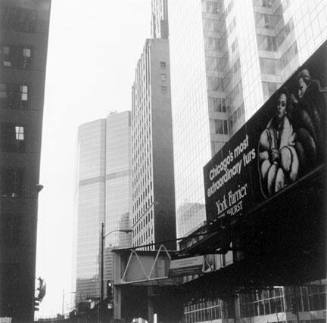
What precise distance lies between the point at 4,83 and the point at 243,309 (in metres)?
47.5

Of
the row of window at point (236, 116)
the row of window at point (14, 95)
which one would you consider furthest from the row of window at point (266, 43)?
the row of window at point (14, 95)

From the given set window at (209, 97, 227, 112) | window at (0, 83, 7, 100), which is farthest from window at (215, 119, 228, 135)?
window at (0, 83, 7, 100)

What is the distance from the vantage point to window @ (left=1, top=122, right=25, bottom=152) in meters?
38.5

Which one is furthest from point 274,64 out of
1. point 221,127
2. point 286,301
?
point 286,301

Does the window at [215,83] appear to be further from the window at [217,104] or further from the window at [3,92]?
the window at [3,92]

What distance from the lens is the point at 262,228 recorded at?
16547 mm

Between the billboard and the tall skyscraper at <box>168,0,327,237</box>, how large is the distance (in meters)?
52.5

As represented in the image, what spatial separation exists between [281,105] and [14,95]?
29250 mm

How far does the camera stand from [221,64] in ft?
321

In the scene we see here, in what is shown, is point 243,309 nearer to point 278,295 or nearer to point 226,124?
point 278,295

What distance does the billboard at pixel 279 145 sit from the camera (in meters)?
13.5

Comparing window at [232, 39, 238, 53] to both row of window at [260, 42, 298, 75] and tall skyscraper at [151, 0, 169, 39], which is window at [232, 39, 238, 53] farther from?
tall skyscraper at [151, 0, 169, 39]

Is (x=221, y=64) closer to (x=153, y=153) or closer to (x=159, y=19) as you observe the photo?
(x=153, y=153)

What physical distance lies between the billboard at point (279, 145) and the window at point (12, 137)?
22477 millimetres
